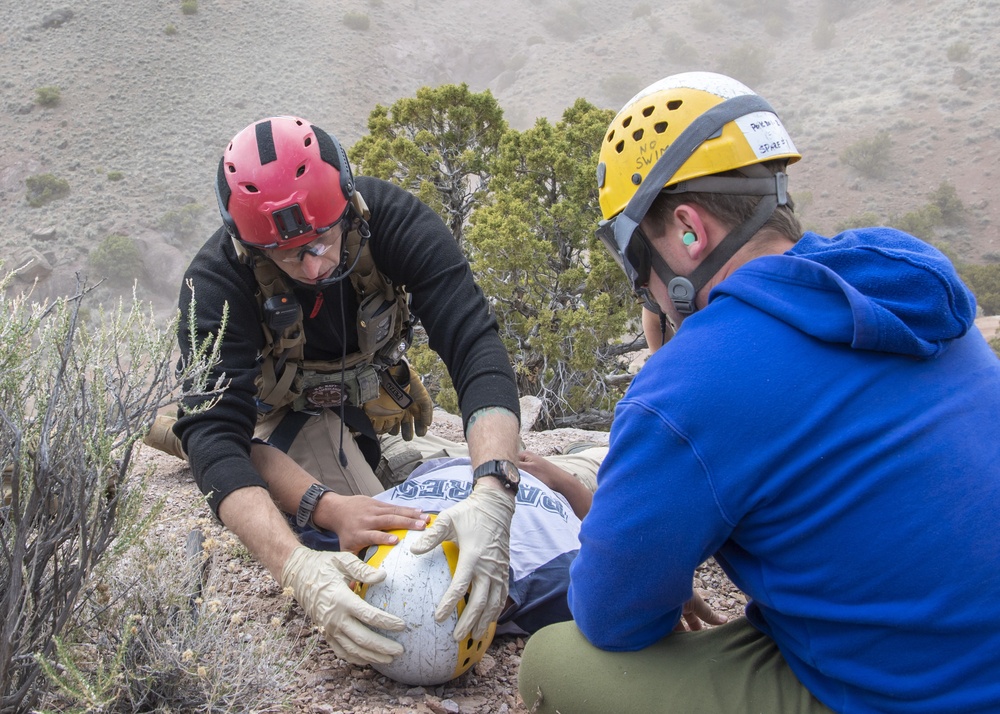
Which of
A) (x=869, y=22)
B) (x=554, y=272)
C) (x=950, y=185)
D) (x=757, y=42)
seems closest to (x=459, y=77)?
(x=757, y=42)

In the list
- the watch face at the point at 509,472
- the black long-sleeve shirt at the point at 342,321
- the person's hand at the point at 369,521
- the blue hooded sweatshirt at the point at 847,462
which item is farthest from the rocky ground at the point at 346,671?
the blue hooded sweatshirt at the point at 847,462

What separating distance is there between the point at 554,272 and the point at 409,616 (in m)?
6.00

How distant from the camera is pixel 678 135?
6.73 feet

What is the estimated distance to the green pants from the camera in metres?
1.89

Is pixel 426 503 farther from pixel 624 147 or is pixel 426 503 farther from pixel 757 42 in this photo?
pixel 757 42

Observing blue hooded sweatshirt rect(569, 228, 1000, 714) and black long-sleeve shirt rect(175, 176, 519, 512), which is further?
black long-sleeve shirt rect(175, 176, 519, 512)

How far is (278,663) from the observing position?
2.23 m

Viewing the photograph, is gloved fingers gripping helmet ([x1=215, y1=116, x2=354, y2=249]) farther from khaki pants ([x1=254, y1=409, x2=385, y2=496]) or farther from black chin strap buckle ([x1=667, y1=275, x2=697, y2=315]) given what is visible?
black chin strap buckle ([x1=667, y1=275, x2=697, y2=315])

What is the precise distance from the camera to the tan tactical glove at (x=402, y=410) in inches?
162

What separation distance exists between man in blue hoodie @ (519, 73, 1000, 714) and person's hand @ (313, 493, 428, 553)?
38.4 inches

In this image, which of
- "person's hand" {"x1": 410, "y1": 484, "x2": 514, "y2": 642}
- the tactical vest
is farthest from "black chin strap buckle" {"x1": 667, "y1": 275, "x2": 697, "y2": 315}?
the tactical vest

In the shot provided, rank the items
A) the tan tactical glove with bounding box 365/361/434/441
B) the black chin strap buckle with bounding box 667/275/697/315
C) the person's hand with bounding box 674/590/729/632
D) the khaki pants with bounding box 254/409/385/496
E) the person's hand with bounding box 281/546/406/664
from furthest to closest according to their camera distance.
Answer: the tan tactical glove with bounding box 365/361/434/441
the khaki pants with bounding box 254/409/385/496
the person's hand with bounding box 674/590/729/632
the person's hand with bounding box 281/546/406/664
the black chin strap buckle with bounding box 667/275/697/315

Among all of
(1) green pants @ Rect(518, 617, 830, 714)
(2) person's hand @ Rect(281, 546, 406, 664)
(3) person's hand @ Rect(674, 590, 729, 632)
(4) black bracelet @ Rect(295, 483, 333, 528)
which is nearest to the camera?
(1) green pants @ Rect(518, 617, 830, 714)

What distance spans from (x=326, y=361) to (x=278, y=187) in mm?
987
